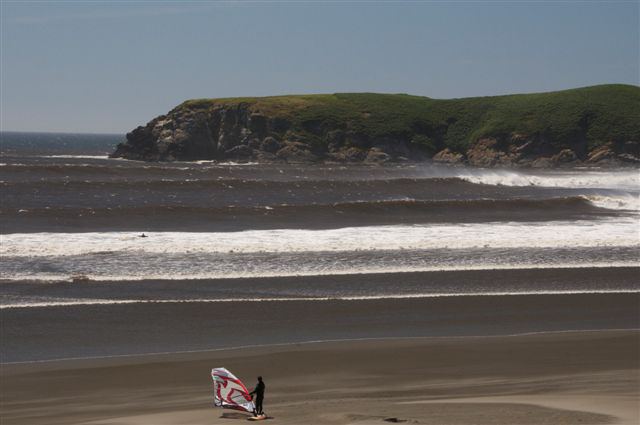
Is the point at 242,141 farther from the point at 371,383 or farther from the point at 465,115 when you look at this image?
the point at 371,383

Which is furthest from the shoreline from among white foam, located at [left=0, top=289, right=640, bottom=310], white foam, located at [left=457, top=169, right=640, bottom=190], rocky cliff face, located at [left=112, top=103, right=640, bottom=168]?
rocky cliff face, located at [left=112, top=103, right=640, bottom=168]

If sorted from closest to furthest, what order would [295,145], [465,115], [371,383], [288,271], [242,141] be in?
[371,383], [288,271], [295,145], [242,141], [465,115]

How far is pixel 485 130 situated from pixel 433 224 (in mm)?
66564

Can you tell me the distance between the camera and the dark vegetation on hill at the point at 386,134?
92000 mm

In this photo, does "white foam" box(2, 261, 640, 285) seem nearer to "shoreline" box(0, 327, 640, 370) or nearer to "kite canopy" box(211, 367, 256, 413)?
"shoreline" box(0, 327, 640, 370)

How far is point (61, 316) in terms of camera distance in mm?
18562

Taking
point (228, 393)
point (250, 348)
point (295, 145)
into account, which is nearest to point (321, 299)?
point (250, 348)

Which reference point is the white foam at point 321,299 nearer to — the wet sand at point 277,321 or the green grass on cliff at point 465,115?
the wet sand at point 277,321

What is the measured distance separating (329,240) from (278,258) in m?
3.48

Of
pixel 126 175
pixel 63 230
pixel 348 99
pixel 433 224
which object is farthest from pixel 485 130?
pixel 63 230

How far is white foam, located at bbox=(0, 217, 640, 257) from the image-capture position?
2659 cm

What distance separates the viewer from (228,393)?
1243 centimetres

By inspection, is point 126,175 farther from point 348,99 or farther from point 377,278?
point 348,99

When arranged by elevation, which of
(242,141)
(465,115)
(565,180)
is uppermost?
(465,115)
